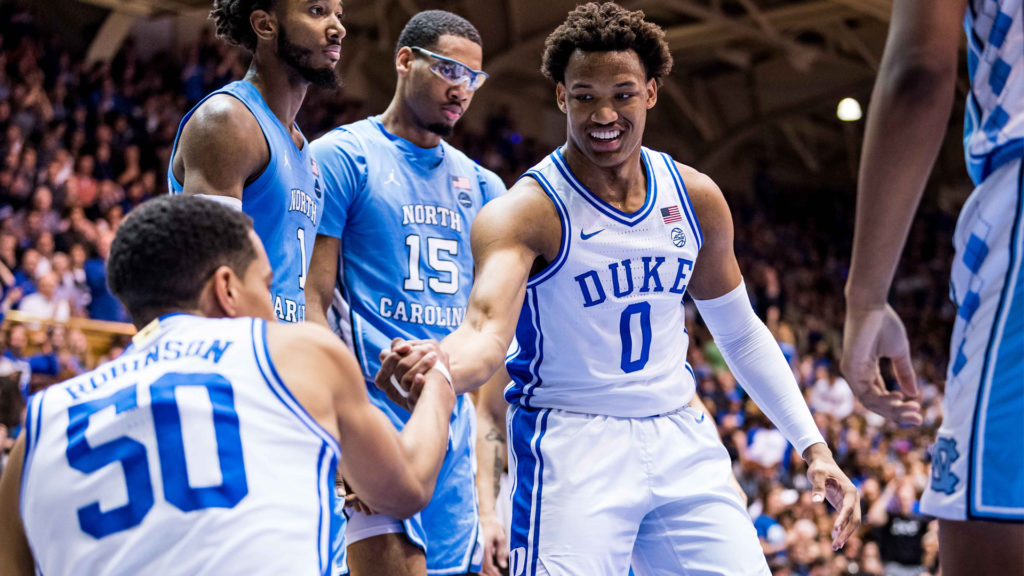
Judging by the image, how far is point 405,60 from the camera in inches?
180

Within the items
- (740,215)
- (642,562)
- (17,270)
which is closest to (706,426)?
(642,562)

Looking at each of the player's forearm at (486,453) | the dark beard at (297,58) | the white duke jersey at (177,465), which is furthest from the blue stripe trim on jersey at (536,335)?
the white duke jersey at (177,465)

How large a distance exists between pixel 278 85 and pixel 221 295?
65.9 inches

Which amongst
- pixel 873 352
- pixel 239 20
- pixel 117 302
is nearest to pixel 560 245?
pixel 239 20

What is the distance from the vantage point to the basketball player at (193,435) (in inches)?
80.0

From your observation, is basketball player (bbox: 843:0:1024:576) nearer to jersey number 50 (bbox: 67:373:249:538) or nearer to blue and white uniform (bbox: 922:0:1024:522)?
blue and white uniform (bbox: 922:0:1024:522)

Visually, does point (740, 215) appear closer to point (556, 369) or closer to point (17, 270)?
point (17, 270)

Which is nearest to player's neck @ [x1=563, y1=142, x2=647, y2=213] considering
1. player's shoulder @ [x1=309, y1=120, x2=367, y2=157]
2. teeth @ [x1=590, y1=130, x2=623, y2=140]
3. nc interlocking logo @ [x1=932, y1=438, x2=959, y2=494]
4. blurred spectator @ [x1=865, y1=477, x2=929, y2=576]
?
teeth @ [x1=590, y1=130, x2=623, y2=140]

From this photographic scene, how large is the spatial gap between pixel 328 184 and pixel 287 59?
563 millimetres

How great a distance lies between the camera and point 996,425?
1.84m

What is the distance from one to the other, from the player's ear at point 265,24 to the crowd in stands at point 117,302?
17.9 feet

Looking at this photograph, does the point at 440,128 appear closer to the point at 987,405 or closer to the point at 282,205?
the point at 282,205

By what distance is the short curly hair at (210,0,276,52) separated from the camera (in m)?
3.82

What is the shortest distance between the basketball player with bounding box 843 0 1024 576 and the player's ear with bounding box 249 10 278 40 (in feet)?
7.85
